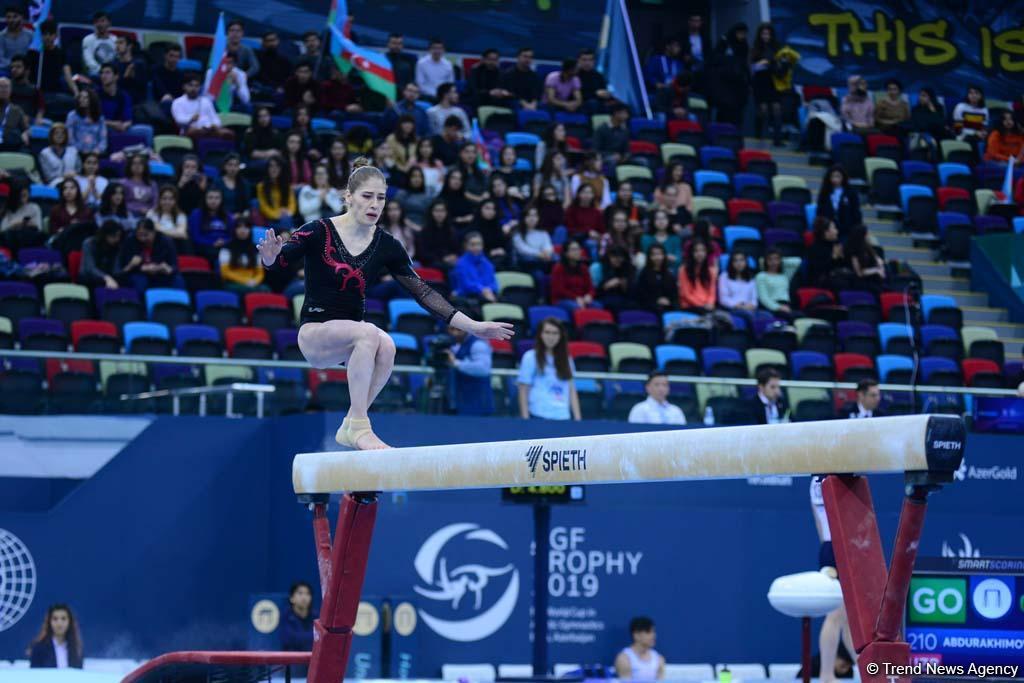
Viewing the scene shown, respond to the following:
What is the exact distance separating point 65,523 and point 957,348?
25.9 ft

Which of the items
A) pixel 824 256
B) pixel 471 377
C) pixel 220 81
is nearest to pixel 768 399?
pixel 471 377

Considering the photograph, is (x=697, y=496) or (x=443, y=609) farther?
(x=697, y=496)

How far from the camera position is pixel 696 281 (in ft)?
41.0

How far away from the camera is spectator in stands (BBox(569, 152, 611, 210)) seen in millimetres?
13797

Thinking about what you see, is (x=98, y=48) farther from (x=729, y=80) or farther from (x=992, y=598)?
(x=992, y=598)

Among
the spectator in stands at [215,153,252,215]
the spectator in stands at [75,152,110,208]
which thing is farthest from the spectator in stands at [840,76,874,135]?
the spectator in stands at [75,152,110,208]

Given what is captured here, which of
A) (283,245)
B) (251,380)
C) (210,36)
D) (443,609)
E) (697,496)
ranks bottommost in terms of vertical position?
(443,609)

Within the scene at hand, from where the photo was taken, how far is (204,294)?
11102 mm

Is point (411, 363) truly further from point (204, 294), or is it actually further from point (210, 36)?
point (210, 36)

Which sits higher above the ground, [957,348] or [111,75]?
[111,75]

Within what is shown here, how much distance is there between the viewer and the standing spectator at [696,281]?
12.5m

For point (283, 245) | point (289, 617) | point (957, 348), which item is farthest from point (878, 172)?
point (283, 245)

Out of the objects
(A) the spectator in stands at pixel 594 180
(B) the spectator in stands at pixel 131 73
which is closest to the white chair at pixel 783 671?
(A) the spectator in stands at pixel 594 180

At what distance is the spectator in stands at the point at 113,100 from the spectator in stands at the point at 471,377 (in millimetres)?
5842
